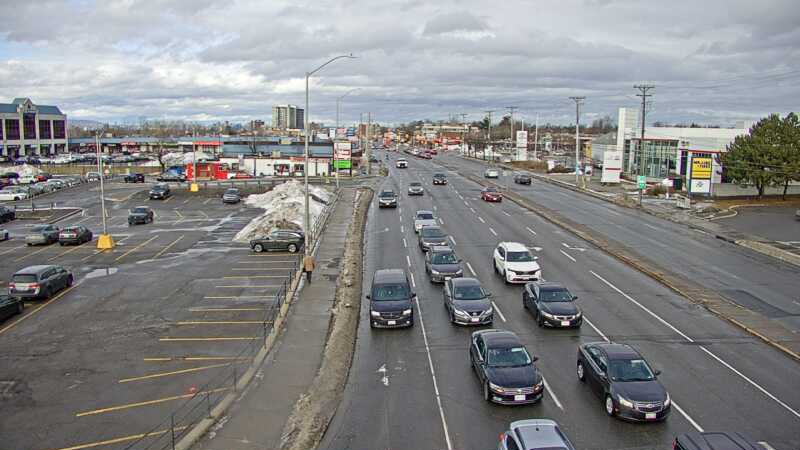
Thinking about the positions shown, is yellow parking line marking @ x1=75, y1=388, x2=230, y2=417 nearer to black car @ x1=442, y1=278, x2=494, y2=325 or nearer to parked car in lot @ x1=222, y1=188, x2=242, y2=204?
black car @ x1=442, y1=278, x2=494, y2=325

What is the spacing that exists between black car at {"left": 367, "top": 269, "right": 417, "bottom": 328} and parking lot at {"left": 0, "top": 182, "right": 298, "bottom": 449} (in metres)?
3.98

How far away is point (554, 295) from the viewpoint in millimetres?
23094

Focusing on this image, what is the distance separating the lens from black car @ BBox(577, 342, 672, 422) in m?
14.7

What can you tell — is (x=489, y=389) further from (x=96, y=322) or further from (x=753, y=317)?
(x=96, y=322)

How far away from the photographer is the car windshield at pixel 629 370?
1570cm

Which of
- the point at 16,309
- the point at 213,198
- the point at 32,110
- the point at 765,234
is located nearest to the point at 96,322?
the point at 16,309

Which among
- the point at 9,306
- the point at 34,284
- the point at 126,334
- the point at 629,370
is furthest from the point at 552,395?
the point at 34,284

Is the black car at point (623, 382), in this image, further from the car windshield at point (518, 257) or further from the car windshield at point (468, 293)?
the car windshield at point (518, 257)

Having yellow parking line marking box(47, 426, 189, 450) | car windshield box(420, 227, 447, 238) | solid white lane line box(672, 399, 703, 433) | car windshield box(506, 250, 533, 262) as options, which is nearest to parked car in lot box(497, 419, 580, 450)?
solid white lane line box(672, 399, 703, 433)

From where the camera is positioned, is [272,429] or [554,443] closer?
[554,443]

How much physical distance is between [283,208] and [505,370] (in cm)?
3521

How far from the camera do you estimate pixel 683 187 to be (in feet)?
238

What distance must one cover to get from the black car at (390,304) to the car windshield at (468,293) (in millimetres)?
1620

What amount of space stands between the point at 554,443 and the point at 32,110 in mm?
151304
